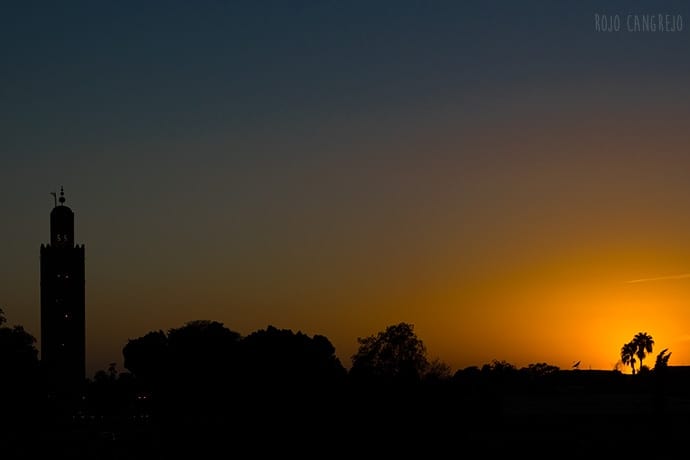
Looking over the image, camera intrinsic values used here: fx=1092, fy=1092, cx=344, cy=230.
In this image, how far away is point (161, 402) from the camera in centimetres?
11300

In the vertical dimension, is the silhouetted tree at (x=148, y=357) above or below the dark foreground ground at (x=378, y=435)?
above

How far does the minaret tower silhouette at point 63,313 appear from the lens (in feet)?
438

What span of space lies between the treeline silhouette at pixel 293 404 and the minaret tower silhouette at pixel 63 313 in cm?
302

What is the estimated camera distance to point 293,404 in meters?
52.5

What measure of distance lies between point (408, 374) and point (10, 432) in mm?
50481

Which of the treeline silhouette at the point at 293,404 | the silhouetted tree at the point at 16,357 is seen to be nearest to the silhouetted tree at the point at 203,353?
the treeline silhouette at the point at 293,404

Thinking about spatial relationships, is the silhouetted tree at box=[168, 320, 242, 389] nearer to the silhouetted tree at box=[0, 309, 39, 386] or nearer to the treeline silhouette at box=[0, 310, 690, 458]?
the treeline silhouette at box=[0, 310, 690, 458]

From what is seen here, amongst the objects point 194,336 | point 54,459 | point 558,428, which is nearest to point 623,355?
point 194,336

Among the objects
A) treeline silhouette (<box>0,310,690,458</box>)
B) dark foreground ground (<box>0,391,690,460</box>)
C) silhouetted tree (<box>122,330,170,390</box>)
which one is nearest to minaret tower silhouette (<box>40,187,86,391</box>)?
treeline silhouette (<box>0,310,690,458</box>)

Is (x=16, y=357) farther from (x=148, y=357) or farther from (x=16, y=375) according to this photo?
(x=148, y=357)

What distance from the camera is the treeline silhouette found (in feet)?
170

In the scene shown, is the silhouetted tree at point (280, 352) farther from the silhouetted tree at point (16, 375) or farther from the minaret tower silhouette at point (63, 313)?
the minaret tower silhouette at point (63, 313)

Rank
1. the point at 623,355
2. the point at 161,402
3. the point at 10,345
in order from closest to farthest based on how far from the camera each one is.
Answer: the point at 10,345
the point at 161,402
the point at 623,355

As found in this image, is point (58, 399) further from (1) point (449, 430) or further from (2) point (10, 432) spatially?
(1) point (449, 430)
